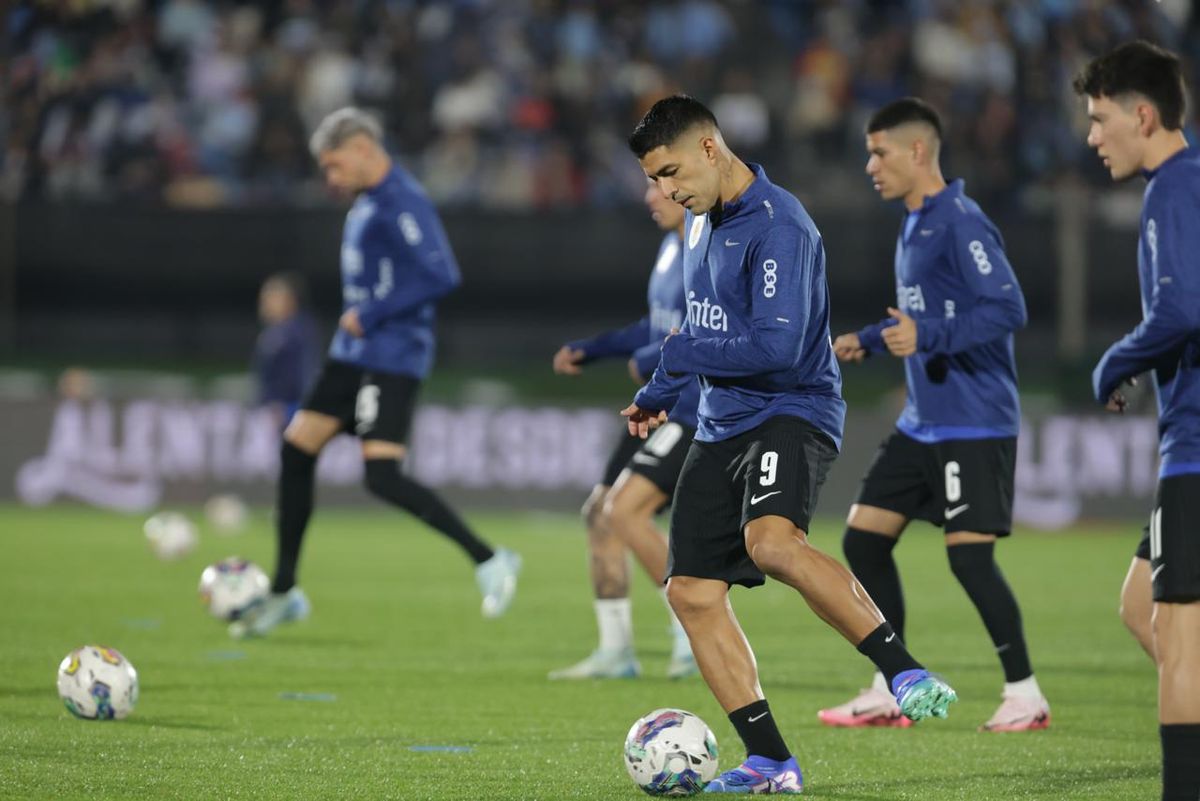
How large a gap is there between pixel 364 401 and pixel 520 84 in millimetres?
10758

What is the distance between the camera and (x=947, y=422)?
7.50 metres

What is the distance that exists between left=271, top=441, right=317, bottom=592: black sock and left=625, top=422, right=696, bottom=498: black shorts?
7.12 feet

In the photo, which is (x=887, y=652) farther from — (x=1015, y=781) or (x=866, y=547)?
(x=866, y=547)

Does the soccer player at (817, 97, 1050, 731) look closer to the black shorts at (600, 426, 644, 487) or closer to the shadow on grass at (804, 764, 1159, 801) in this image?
the shadow on grass at (804, 764, 1159, 801)

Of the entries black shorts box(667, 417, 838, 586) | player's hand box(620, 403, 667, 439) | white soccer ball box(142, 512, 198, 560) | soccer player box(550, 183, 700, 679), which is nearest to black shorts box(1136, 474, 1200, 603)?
black shorts box(667, 417, 838, 586)

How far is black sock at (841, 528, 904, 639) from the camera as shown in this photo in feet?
24.8

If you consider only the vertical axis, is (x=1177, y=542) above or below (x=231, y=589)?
above

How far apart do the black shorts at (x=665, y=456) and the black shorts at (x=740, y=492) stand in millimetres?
2454

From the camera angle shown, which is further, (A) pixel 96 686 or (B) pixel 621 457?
(B) pixel 621 457

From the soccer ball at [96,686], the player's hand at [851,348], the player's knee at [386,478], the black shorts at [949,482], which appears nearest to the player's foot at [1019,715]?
the black shorts at [949,482]

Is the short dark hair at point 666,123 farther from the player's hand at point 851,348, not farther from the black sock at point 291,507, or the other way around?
the black sock at point 291,507

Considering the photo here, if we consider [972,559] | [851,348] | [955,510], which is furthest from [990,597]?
[851,348]

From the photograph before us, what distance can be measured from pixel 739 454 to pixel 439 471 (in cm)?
1236

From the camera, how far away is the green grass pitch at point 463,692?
609 cm
